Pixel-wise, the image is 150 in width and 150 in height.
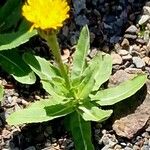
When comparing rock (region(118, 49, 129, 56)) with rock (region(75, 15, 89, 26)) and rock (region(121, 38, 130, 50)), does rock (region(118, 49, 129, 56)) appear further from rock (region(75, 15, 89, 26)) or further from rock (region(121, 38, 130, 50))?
rock (region(75, 15, 89, 26))

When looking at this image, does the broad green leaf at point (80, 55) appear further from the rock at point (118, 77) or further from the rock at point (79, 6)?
the rock at point (79, 6)

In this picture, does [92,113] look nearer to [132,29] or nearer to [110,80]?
[110,80]

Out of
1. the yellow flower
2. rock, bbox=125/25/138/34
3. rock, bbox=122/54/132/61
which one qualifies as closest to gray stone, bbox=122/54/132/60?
rock, bbox=122/54/132/61

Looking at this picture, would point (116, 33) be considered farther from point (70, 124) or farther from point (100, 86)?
point (70, 124)

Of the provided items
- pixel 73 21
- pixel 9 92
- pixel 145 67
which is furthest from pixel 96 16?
pixel 9 92

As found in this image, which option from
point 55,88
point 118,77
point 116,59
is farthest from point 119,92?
point 55,88

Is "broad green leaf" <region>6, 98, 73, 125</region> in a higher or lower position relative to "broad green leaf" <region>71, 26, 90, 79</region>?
lower
